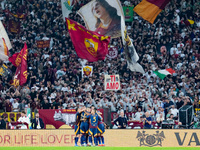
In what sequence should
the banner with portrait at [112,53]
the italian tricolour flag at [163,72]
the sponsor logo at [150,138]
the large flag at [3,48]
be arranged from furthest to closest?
the banner with portrait at [112,53], the italian tricolour flag at [163,72], the large flag at [3,48], the sponsor logo at [150,138]

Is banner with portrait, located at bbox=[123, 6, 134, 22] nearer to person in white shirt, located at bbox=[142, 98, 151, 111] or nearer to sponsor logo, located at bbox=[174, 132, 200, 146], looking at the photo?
person in white shirt, located at bbox=[142, 98, 151, 111]

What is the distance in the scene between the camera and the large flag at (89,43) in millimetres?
24734

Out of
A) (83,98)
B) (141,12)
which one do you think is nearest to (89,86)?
(83,98)

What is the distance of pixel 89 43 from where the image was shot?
24922 millimetres

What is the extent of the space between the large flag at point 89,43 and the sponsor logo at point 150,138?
4.88m

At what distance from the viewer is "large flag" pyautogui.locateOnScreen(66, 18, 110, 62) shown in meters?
24.7

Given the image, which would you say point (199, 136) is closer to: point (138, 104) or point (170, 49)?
point (138, 104)

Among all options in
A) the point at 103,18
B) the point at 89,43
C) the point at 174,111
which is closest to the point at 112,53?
the point at 103,18

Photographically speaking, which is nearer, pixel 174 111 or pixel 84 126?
pixel 84 126

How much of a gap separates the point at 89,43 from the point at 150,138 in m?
5.99

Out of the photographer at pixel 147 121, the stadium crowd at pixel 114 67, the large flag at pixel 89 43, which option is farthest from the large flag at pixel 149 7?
the photographer at pixel 147 121

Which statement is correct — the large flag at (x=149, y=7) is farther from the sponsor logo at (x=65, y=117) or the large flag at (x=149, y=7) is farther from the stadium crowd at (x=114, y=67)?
the sponsor logo at (x=65, y=117)

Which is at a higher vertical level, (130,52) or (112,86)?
(130,52)

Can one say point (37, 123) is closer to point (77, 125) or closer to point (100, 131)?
point (77, 125)
